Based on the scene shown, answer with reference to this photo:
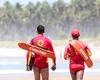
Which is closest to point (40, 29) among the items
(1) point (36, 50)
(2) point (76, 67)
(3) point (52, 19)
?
(1) point (36, 50)

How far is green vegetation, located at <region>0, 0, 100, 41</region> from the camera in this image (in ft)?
251

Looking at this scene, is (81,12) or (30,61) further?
(81,12)

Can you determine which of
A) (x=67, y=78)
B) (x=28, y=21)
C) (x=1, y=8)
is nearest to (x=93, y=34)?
(x=28, y=21)

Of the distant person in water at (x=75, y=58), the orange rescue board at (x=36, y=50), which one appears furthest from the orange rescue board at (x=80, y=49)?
the orange rescue board at (x=36, y=50)

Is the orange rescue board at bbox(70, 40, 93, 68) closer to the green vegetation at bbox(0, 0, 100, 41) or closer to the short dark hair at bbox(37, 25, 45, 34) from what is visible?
the short dark hair at bbox(37, 25, 45, 34)

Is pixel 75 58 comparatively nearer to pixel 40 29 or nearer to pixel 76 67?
pixel 76 67

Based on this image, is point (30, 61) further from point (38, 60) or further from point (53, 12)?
point (53, 12)

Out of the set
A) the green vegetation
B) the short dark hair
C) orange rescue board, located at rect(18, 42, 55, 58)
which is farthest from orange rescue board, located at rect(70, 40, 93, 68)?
the green vegetation

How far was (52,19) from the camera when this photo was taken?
7856cm

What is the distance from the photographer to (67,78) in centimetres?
996

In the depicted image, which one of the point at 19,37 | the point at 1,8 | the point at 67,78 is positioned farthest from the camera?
the point at 1,8

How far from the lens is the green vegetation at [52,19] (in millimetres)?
76562

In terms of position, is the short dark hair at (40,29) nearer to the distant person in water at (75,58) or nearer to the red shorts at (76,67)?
the distant person in water at (75,58)

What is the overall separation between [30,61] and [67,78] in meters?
4.25
